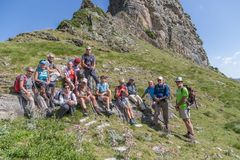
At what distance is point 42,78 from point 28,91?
134 cm

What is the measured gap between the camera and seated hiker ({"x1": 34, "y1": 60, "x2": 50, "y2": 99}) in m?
18.4

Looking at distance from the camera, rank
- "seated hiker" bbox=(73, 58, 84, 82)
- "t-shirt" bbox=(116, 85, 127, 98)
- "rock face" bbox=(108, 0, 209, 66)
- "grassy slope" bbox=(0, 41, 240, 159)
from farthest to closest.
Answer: "rock face" bbox=(108, 0, 209, 66) < "seated hiker" bbox=(73, 58, 84, 82) < "t-shirt" bbox=(116, 85, 127, 98) < "grassy slope" bbox=(0, 41, 240, 159)

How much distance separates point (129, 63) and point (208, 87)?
859 cm

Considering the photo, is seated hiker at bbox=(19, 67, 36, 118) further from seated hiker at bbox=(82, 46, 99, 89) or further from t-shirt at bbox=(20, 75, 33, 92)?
seated hiker at bbox=(82, 46, 99, 89)

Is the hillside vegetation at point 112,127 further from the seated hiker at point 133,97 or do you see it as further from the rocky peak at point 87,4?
the rocky peak at point 87,4

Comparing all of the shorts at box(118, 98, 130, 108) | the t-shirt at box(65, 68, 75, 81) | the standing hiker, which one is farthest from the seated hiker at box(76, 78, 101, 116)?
the standing hiker

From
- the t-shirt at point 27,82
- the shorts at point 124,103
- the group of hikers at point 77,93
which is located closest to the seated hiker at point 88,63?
the group of hikers at point 77,93

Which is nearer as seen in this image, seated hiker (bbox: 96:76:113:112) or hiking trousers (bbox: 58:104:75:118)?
hiking trousers (bbox: 58:104:75:118)

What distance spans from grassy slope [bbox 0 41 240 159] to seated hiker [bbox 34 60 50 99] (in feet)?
6.78

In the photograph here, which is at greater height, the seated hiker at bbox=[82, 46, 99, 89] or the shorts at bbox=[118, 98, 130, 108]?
the seated hiker at bbox=[82, 46, 99, 89]

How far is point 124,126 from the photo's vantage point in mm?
18109

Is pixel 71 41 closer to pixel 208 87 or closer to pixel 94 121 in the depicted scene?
pixel 208 87

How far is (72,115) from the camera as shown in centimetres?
1762


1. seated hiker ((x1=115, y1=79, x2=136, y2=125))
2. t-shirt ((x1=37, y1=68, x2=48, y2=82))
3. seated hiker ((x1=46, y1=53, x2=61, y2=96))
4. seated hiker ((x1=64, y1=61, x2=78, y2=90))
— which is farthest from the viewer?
seated hiker ((x1=115, y1=79, x2=136, y2=125))
